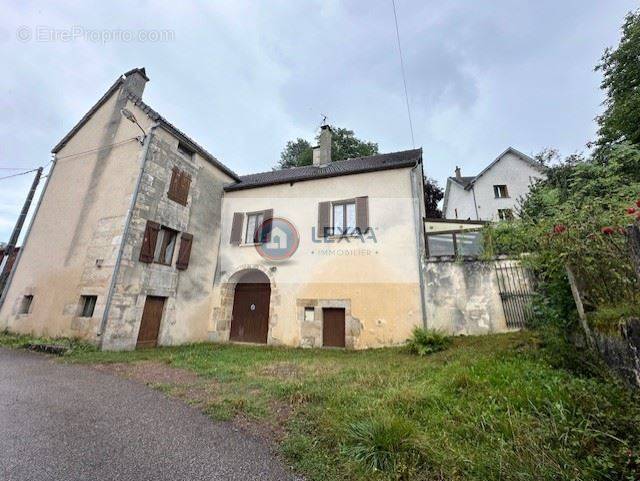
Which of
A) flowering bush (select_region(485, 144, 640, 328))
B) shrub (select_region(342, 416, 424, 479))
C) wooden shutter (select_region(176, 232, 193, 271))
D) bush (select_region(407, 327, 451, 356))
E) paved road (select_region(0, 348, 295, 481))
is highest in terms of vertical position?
wooden shutter (select_region(176, 232, 193, 271))

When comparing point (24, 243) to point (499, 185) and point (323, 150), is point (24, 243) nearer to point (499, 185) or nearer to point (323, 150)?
point (323, 150)

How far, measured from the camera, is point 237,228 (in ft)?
36.1

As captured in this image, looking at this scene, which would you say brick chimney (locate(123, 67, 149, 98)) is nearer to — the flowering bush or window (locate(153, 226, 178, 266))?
window (locate(153, 226, 178, 266))

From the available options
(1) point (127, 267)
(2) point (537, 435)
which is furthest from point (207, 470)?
(1) point (127, 267)

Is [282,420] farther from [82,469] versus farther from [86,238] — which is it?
[86,238]

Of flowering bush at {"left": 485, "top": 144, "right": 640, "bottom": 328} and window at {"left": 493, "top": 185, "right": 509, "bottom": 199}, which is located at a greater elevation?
window at {"left": 493, "top": 185, "right": 509, "bottom": 199}

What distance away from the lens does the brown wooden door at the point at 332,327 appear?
8820 millimetres

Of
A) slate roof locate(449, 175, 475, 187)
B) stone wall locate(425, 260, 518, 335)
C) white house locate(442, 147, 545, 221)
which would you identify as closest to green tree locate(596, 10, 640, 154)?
white house locate(442, 147, 545, 221)

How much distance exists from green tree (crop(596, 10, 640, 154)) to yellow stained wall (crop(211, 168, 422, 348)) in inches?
398

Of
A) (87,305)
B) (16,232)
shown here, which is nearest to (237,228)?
(87,305)

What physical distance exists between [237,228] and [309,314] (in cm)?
451

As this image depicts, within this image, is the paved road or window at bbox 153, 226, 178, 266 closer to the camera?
the paved road

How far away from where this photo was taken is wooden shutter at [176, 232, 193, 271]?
31.1 feet

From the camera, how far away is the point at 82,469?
88.6 inches
